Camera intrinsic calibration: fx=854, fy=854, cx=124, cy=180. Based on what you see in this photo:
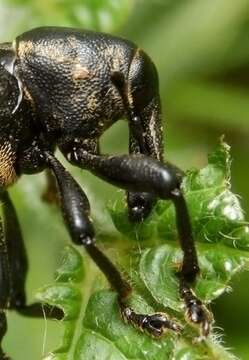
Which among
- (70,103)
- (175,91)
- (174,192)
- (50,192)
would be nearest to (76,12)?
(175,91)

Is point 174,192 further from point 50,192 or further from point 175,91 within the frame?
point 175,91

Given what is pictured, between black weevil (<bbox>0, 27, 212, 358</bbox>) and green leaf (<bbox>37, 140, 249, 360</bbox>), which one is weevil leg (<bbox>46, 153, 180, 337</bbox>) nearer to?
green leaf (<bbox>37, 140, 249, 360</bbox>)

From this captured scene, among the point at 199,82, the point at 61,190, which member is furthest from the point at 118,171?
the point at 199,82

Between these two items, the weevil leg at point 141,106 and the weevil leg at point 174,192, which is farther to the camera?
the weevil leg at point 141,106

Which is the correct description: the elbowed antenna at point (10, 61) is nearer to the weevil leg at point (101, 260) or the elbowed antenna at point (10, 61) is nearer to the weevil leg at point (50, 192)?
the weevil leg at point (101, 260)

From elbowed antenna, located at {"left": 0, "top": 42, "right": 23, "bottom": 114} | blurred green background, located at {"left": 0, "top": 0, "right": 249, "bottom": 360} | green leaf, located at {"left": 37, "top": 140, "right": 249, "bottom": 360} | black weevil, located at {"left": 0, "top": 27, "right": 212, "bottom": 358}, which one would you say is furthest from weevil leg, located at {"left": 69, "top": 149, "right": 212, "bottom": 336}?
blurred green background, located at {"left": 0, "top": 0, "right": 249, "bottom": 360}

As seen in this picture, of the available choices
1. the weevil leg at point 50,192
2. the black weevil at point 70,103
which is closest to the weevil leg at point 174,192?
the black weevil at point 70,103
